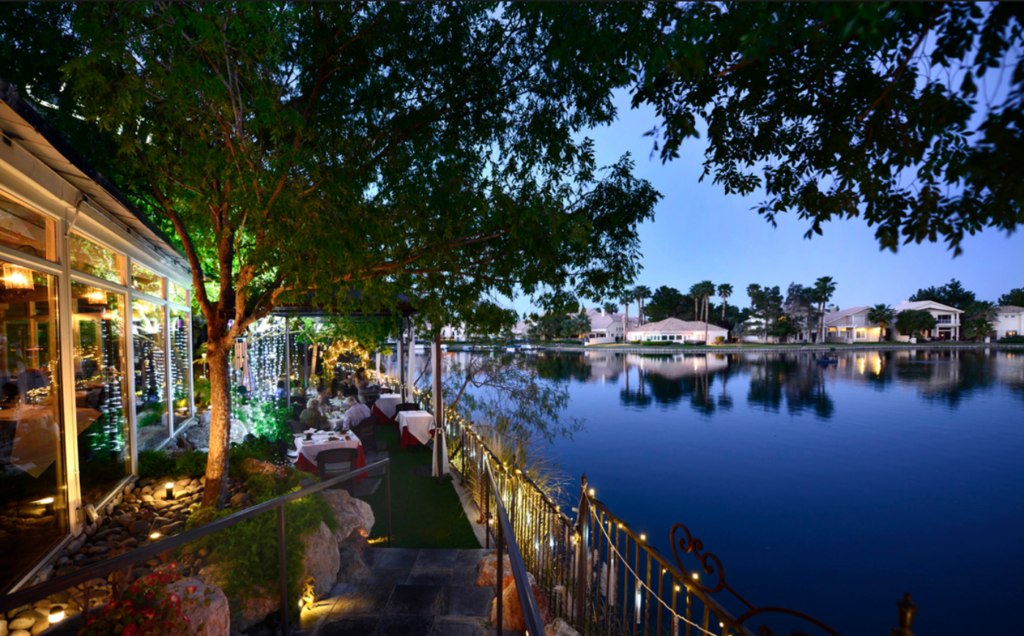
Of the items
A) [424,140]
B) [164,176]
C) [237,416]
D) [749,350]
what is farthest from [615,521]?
[749,350]

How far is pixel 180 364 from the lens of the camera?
955 cm

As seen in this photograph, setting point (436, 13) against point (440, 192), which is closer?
point (440, 192)

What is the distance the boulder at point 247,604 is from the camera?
128 inches

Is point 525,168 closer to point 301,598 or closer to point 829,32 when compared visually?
point 829,32

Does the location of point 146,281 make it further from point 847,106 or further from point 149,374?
point 847,106

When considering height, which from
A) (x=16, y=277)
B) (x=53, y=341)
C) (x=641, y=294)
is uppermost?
(x=641, y=294)

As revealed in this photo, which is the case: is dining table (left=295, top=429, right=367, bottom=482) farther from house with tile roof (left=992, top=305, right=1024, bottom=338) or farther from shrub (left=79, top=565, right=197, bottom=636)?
house with tile roof (left=992, top=305, right=1024, bottom=338)

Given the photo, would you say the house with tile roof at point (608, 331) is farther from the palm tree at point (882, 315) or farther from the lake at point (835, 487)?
the lake at point (835, 487)

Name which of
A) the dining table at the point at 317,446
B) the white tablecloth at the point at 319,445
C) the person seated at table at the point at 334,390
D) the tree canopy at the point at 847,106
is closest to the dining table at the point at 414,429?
the dining table at the point at 317,446

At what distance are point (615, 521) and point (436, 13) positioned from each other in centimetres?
482

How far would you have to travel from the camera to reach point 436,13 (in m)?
4.27

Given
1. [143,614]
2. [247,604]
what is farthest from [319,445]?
[143,614]

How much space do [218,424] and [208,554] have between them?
1.70m

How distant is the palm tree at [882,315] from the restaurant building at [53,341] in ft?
299
